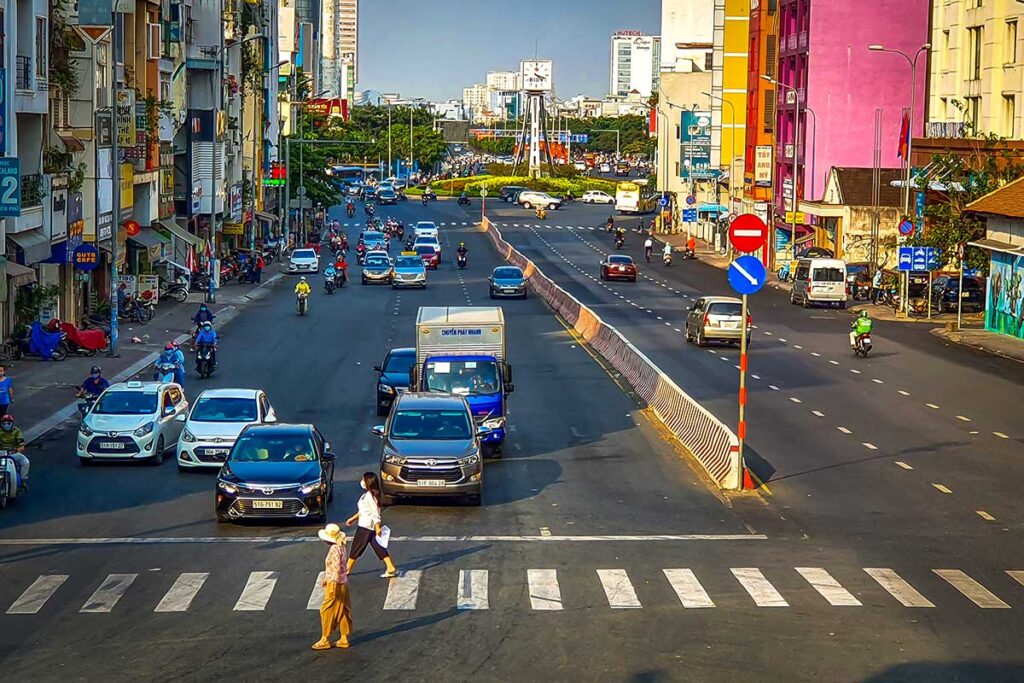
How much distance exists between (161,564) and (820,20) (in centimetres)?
8177

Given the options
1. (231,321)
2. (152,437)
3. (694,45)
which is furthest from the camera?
(694,45)

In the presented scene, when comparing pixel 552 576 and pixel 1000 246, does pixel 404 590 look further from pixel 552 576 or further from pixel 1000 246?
pixel 1000 246

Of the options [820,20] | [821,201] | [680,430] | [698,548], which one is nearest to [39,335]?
[680,430]

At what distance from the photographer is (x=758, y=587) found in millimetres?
21484

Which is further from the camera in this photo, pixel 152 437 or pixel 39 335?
pixel 39 335

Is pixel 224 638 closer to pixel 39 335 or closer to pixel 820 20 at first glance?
pixel 39 335

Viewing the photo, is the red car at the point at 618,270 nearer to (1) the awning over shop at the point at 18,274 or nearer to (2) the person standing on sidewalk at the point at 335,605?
(1) the awning over shop at the point at 18,274

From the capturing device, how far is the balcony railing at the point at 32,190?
48688mm

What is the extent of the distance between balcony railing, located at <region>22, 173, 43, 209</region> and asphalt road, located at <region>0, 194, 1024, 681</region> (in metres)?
14.3

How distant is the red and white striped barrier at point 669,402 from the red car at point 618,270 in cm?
2069

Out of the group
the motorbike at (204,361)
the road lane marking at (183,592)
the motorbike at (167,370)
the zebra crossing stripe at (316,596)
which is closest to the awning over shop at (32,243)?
the motorbike at (204,361)

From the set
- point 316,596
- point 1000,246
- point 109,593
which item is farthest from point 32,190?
point 1000,246

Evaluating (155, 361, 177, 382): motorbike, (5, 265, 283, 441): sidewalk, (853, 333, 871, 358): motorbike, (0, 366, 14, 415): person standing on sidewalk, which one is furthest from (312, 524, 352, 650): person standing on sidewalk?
(853, 333, 871, 358): motorbike

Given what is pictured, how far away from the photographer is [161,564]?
22.9 meters
